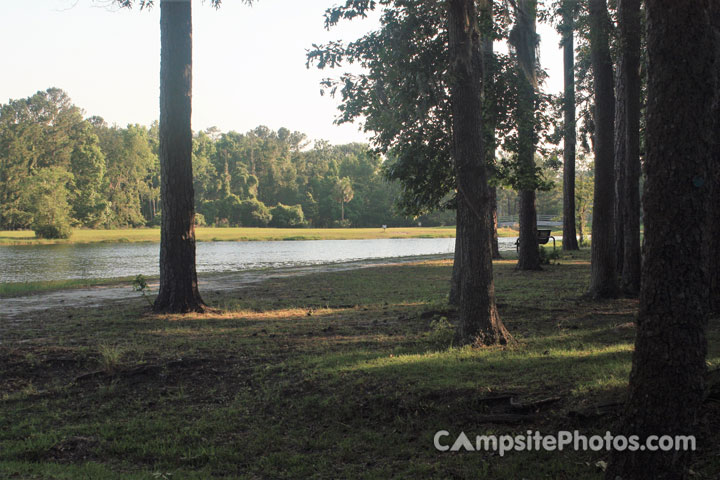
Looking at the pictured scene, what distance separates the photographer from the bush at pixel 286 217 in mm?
95000

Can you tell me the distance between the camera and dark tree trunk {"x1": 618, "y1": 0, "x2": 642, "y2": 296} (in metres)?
10.6

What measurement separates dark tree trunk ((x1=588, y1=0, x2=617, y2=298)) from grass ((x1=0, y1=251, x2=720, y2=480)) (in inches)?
46.0

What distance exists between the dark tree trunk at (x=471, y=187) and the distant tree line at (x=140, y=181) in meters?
57.1

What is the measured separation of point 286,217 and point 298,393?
90.6 meters

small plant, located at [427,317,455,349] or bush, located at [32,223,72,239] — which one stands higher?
bush, located at [32,223,72,239]

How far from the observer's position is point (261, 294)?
576 inches

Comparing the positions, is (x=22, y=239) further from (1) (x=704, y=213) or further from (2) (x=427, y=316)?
(1) (x=704, y=213)

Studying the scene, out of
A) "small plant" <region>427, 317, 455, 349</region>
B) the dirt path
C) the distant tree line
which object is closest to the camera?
"small plant" <region>427, 317, 455, 349</region>

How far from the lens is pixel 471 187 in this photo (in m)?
7.23

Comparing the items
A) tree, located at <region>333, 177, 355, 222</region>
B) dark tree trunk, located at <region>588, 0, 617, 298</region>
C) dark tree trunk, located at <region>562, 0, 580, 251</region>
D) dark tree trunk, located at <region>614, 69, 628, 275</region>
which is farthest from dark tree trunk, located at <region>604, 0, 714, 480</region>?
tree, located at <region>333, 177, 355, 222</region>

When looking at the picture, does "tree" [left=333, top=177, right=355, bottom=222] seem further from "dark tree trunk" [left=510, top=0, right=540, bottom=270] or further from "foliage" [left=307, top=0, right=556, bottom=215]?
"foliage" [left=307, top=0, right=556, bottom=215]

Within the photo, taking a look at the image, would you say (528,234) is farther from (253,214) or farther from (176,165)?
(253,214)

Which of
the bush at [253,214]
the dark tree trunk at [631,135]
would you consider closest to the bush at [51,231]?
the bush at [253,214]

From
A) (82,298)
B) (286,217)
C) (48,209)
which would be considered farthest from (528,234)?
(286,217)
